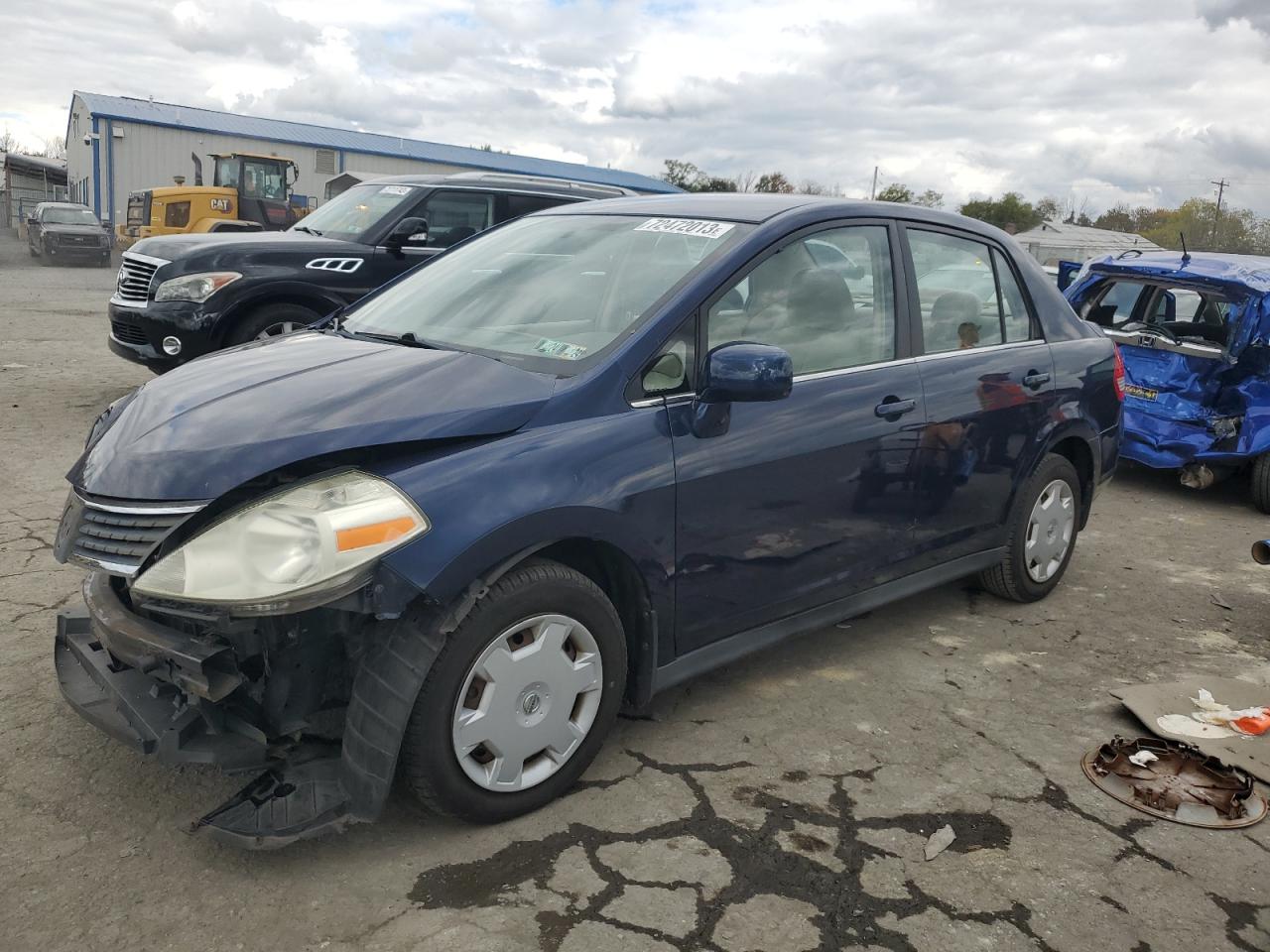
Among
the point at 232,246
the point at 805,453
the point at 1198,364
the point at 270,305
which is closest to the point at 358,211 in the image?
the point at 232,246

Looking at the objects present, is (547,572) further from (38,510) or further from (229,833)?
(38,510)

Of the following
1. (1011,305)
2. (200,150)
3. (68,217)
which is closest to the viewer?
(1011,305)

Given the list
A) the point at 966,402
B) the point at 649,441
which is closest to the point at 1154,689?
the point at 966,402

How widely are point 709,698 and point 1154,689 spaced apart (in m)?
1.75

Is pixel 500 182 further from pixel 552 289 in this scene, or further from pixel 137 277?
pixel 552 289

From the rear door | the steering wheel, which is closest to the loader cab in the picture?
the steering wheel

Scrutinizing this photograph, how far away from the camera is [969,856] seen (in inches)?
112

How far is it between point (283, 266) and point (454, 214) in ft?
5.39

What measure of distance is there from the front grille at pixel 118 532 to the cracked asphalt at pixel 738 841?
0.77m

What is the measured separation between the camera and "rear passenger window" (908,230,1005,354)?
4068mm

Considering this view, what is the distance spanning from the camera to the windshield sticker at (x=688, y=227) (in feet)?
11.5

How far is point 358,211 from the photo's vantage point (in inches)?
343

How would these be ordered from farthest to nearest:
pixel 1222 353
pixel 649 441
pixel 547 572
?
pixel 1222 353
pixel 649 441
pixel 547 572

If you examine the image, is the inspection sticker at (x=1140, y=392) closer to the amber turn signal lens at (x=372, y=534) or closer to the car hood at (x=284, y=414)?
the car hood at (x=284, y=414)
